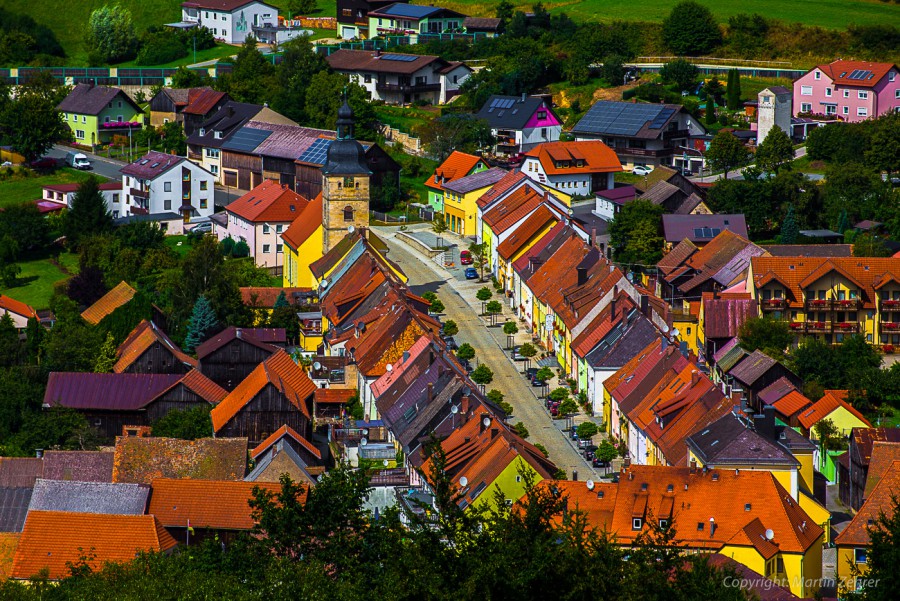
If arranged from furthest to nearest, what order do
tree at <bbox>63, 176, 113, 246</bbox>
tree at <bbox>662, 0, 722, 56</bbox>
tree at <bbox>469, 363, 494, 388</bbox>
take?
tree at <bbox>662, 0, 722, 56</bbox>
tree at <bbox>63, 176, 113, 246</bbox>
tree at <bbox>469, 363, 494, 388</bbox>

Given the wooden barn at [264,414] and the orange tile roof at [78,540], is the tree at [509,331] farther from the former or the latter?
the orange tile roof at [78,540]

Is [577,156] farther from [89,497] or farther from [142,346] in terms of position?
[89,497]

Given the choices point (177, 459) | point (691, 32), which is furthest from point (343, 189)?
point (691, 32)

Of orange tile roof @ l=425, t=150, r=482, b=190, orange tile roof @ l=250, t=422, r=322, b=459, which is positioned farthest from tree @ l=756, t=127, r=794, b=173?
orange tile roof @ l=250, t=422, r=322, b=459

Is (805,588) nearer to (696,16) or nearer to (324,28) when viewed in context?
(696,16)

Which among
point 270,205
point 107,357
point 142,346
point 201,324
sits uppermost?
point 270,205

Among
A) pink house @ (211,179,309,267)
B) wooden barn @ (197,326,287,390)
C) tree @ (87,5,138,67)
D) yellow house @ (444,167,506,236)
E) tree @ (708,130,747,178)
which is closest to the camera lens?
wooden barn @ (197,326,287,390)

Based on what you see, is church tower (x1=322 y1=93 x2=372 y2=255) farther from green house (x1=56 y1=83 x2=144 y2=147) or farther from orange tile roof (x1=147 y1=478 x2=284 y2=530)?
green house (x1=56 y1=83 x2=144 y2=147)

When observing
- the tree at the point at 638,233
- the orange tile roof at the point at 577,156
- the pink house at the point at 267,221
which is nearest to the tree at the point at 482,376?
the tree at the point at 638,233
